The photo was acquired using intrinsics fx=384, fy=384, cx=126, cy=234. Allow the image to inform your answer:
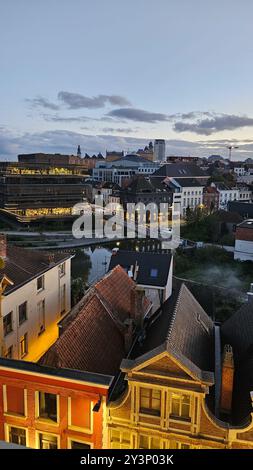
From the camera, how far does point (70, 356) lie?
46.3 ft

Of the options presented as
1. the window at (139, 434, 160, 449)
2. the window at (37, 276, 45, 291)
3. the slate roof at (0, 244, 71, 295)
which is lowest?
the window at (139, 434, 160, 449)

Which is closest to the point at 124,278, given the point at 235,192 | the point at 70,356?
the point at 70,356

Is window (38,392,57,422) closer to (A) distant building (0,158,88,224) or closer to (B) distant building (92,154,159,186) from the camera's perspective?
(A) distant building (0,158,88,224)

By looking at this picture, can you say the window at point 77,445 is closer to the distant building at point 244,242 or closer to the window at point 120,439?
the window at point 120,439

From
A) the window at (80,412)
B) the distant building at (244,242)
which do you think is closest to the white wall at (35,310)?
the window at (80,412)

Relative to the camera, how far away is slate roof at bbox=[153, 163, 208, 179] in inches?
4100

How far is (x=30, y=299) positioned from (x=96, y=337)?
7.44 metres

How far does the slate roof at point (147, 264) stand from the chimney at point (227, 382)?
16813 mm

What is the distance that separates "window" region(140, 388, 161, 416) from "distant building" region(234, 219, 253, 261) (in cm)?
4481

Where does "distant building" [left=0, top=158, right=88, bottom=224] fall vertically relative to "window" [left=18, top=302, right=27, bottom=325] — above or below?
above

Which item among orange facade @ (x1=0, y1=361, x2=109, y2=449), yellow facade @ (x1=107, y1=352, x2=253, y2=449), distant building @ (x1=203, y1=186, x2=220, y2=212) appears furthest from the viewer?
distant building @ (x1=203, y1=186, x2=220, y2=212)

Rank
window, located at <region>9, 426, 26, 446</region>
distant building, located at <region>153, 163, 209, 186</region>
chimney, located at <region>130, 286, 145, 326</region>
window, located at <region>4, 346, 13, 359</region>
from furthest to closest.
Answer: distant building, located at <region>153, 163, 209, 186</region>
window, located at <region>4, 346, 13, 359</region>
chimney, located at <region>130, 286, 145, 326</region>
window, located at <region>9, 426, 26, 446</region>

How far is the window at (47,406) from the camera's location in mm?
13155

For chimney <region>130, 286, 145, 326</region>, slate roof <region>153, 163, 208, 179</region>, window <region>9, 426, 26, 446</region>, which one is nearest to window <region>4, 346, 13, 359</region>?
window <region>9, 426, 26, 446</region>
